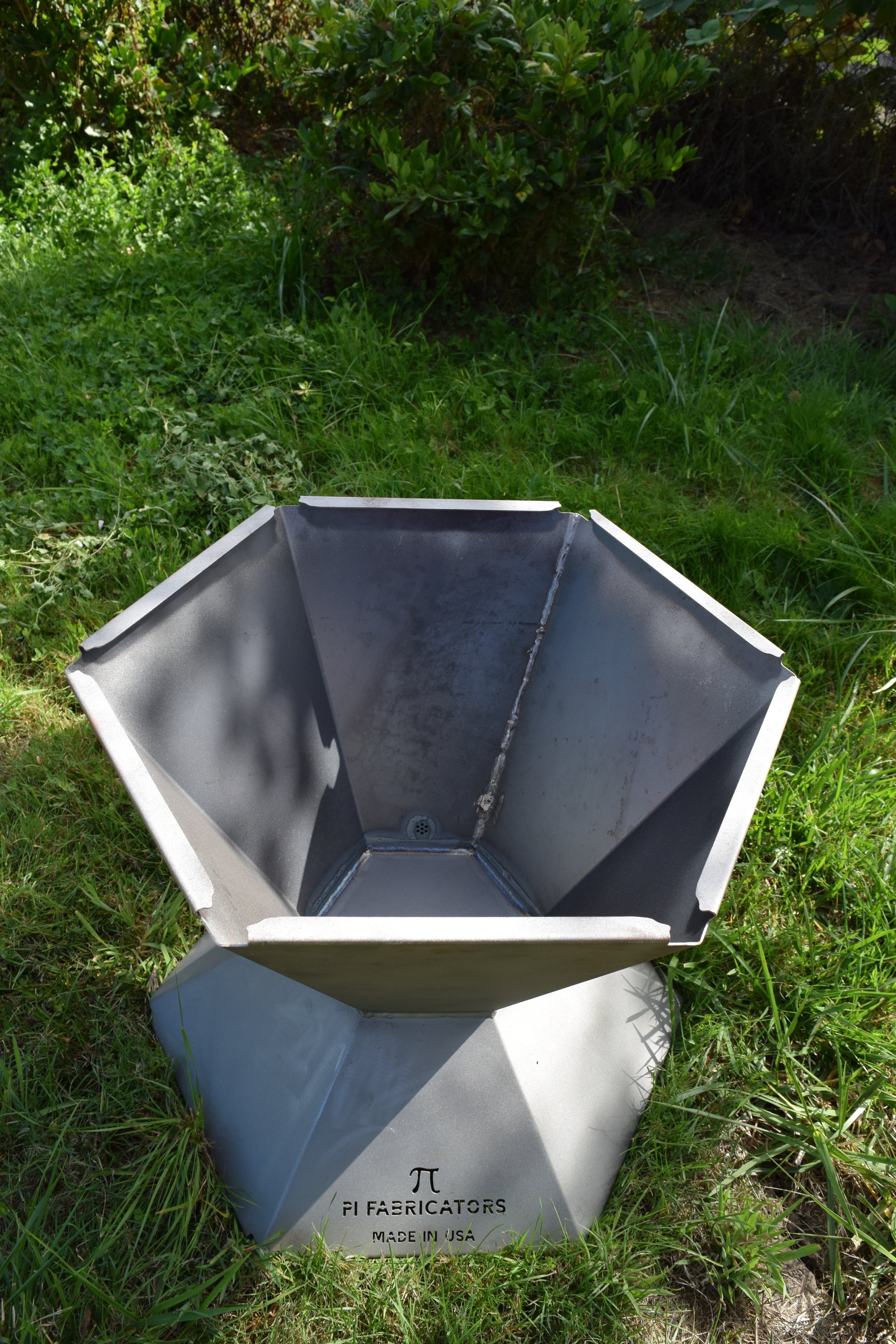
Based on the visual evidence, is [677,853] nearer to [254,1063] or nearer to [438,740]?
[438,740]

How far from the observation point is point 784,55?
352cm

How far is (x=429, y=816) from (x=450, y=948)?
0.88m

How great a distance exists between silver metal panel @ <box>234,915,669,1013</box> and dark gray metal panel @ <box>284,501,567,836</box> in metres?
0.68

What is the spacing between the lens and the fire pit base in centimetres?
146

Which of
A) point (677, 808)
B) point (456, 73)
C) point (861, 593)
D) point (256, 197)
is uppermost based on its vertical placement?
point (456, 73)

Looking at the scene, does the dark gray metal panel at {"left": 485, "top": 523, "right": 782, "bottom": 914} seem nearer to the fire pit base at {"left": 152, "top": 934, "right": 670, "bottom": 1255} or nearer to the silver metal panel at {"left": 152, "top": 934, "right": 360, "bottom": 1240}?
the fire pit base at {"left": 152, "top": 934, "right": 670, "bottom": 1255}

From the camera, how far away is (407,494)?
2.71 metres

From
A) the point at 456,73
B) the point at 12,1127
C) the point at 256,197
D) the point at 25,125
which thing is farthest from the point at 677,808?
the point at 25,125

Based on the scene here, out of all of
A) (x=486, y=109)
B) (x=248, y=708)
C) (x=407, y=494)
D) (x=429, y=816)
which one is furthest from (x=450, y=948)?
(x=486, y=109)

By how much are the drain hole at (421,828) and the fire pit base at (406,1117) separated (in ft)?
1.36

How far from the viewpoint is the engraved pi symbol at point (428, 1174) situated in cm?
147

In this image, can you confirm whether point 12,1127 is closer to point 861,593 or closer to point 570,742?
point 570,742

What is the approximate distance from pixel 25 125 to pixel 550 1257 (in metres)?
5.25

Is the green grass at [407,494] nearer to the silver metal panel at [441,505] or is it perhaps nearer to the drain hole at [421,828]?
the drain hole at [421,828]
